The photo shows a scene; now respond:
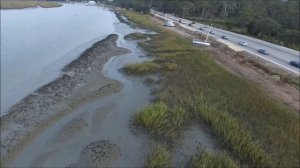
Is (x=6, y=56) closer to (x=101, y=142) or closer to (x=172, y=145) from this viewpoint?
(x=101, y=142)

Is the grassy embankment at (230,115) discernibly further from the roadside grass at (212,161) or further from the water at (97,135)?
the water at (97,135)

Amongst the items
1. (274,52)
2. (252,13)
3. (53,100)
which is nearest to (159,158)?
(53,100)

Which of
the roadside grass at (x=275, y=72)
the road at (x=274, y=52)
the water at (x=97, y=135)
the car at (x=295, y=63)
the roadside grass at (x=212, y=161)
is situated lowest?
the water at (x=97, y=135)

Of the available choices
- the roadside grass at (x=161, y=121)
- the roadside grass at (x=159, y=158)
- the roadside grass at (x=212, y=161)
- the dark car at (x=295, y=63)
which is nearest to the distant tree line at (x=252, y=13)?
the dark car at (x=295, y=63)

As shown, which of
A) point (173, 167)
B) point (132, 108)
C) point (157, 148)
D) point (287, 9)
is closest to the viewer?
point (173, 167)

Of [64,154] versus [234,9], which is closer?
[64,154]

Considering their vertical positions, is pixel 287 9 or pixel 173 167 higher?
pixel 287 9

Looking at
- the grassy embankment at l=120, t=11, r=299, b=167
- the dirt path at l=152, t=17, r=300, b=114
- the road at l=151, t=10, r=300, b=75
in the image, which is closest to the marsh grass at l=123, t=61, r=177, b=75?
the grassy embankment at l=120, t=11, r=299, b=167

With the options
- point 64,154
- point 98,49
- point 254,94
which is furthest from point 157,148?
point 98,49
